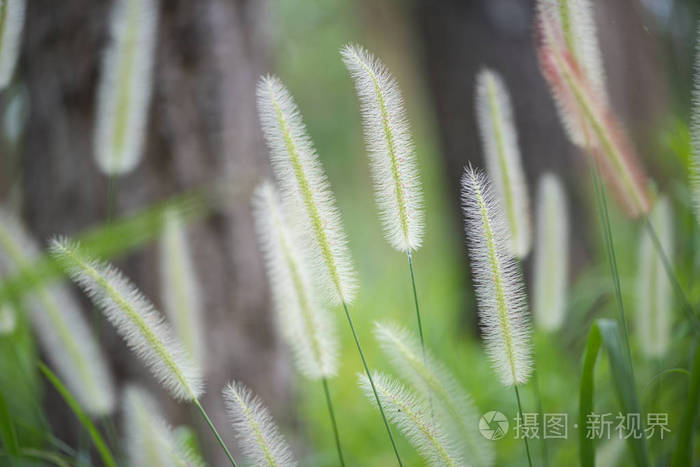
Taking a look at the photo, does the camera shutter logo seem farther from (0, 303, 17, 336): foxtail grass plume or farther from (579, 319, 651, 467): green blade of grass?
(0, 303, 17, 336): foxtail grass plume

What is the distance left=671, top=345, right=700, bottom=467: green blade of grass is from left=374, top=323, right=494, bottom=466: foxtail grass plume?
25cm

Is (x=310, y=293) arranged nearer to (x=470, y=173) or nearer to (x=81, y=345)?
(x=470, y=173)

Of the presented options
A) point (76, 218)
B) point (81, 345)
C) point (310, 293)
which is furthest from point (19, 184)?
point (310, 293)

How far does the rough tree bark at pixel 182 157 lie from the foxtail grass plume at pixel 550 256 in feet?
2.92

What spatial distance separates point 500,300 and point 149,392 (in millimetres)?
1162

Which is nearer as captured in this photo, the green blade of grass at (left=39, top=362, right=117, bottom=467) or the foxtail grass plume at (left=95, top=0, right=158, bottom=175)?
the green blade of grass at (left=39, top=362, right=117, bottom=467)

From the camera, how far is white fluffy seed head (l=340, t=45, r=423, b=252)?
2.27 ft

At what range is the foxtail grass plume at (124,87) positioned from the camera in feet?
3.17

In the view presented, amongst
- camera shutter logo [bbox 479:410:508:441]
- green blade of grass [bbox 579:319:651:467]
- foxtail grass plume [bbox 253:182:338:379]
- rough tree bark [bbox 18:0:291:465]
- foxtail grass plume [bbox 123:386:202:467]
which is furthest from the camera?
rough tree bark [bbox 18:0:291:465]

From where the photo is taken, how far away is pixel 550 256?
1.04 m

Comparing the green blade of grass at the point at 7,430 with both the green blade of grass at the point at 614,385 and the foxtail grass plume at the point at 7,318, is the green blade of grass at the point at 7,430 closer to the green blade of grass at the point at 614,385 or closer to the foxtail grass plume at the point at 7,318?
the foxtail grass plume at the point at 7,318

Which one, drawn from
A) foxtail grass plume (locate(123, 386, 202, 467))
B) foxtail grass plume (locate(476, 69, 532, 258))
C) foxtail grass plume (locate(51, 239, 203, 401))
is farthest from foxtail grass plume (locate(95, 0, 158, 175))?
foxtail grass plume (locate(476, 69, 532, 258))

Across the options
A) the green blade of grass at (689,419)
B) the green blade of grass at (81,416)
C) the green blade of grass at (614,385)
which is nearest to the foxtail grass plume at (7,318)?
the green blade of grass at (81,416)

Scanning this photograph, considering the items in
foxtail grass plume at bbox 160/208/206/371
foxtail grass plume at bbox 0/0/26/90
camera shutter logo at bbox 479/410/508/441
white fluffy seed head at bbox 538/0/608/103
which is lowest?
camera shutter logo at bbox 479/410/508/441
